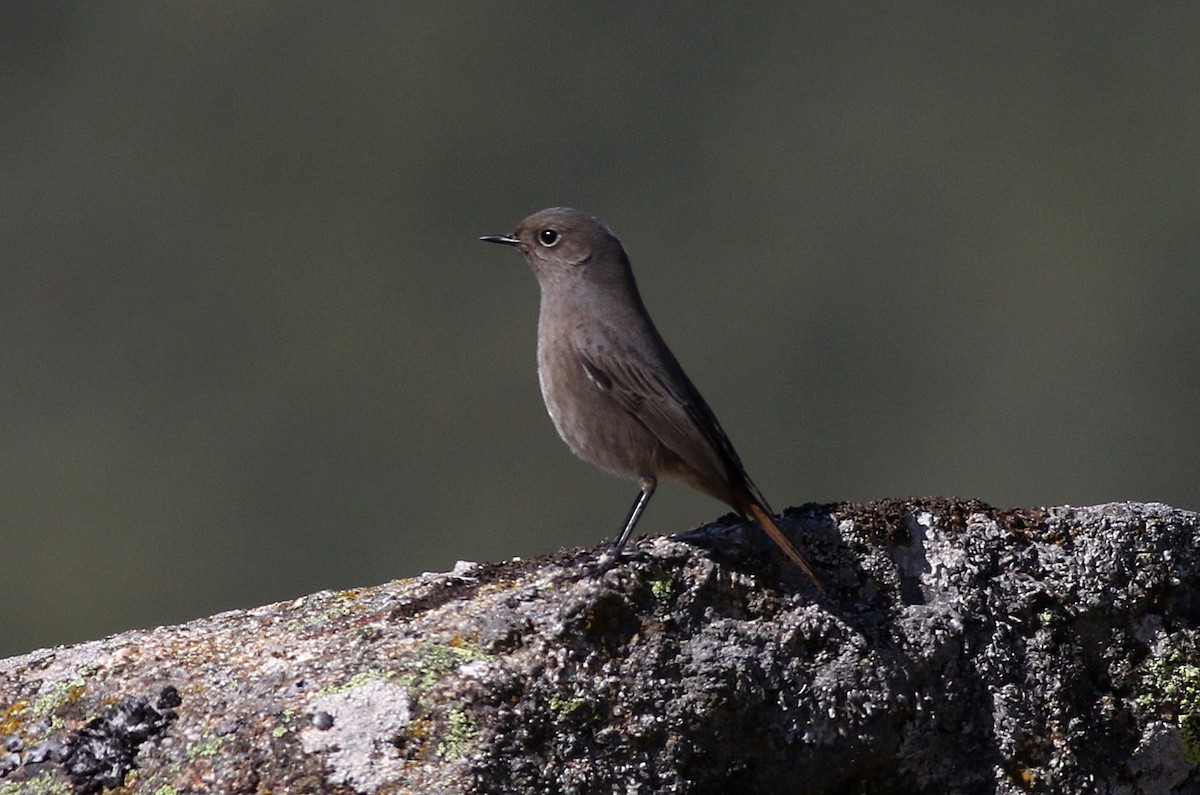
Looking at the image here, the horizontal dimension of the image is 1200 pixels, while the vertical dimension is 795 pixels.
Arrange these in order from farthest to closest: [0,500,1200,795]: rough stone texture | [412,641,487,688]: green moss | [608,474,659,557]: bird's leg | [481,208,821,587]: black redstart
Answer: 1. [481,208,821,587]: black redstart
2. [608,474,659,557]: bird's leg
3. [412,641,487,688]: green moss
4. [0,500,1200,795]: rough stone texture

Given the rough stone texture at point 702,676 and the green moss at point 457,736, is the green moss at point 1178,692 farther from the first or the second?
the green moss at point 457,736

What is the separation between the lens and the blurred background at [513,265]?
8106 cm

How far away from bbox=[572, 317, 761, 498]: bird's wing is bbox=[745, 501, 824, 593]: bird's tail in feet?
2.14

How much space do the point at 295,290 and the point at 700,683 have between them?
4039 inches

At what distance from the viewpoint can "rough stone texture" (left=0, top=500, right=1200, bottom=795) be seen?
600 centimetres

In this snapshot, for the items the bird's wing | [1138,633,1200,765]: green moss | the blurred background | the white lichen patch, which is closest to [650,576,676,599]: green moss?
the white lichen patch

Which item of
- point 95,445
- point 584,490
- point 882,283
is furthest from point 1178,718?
point 882,283

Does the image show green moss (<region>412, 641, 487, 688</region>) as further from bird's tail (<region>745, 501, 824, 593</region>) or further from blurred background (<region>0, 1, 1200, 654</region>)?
blurred background (<region>0, 1, 1200, 654</region>)

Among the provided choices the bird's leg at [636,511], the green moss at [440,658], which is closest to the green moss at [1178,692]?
the bird's leg at [636,511]

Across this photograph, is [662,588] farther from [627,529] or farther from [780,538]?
[627,529]

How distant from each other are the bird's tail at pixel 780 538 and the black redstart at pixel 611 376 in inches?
16.8

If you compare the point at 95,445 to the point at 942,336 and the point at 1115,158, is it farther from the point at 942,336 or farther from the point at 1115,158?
the point at 1115,158

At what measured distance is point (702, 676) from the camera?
6.27 meters

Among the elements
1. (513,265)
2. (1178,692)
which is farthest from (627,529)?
(513,265)
